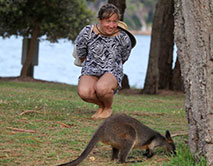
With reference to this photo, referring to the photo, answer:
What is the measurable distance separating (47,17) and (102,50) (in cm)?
890

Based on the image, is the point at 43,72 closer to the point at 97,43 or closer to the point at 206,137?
the point at 97,43

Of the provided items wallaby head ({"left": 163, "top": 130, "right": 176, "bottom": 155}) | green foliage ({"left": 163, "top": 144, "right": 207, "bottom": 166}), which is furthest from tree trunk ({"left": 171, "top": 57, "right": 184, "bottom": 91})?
green foliage ({"left": 163, "top": 144, "right": 207, "bottom": 166})

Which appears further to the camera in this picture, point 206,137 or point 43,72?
point 43,72

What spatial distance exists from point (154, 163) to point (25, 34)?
1275 cm

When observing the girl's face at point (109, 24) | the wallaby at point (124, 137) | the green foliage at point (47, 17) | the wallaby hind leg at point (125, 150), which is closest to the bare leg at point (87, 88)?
the girl's face at point (109, 24)

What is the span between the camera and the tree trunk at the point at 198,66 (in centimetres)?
431

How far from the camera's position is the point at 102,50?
23.5 feet

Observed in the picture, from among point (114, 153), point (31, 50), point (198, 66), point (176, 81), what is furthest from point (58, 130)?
point (31, 50)

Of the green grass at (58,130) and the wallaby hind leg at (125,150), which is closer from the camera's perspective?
the wallaby hind leg at (125,150)

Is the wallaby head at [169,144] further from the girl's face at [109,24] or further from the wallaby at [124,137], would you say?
the girl's face at [109,24]

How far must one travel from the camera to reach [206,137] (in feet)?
13.9

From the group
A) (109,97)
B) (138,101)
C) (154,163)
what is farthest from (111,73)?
(138,101)

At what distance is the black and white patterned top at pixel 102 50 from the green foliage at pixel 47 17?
802 centimetres

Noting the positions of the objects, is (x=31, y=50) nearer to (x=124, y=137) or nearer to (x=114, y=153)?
(x=114, y=153)
